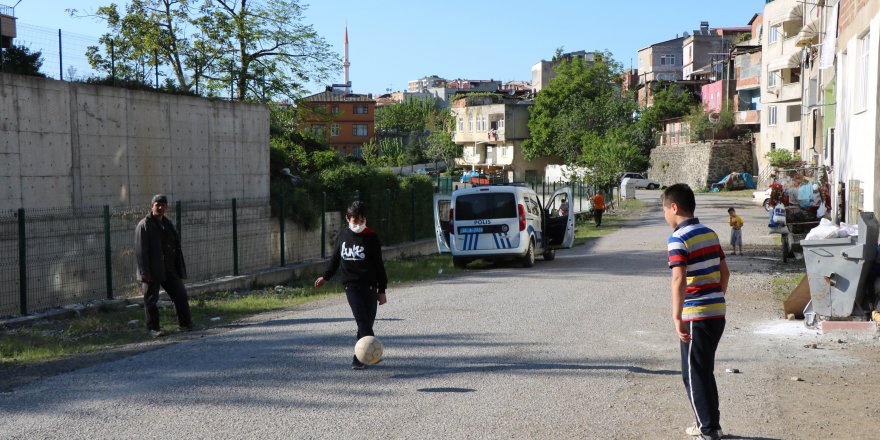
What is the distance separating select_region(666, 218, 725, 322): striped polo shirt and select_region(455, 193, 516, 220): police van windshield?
557 inches

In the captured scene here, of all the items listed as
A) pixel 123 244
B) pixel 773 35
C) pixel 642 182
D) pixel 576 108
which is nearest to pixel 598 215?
pixel 123 244

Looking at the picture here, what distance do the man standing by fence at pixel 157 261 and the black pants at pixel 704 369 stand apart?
7.62 m

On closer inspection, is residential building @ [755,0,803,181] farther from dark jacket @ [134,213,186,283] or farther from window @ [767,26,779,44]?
dark jacket @ [134,213,186,283]

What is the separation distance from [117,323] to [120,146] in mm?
6757

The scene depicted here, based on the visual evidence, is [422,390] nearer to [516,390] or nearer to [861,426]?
[516,390]

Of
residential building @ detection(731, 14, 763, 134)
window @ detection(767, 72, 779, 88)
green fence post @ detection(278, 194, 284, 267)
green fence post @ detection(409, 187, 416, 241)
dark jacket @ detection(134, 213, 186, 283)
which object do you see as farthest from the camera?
residential building @ detection(731, 14, 763, 134)

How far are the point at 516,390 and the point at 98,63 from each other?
1637cm

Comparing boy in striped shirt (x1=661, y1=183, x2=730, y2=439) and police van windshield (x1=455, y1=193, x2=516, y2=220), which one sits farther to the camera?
police van windshield (x1=455, y1=193, x2=516, y2=220)

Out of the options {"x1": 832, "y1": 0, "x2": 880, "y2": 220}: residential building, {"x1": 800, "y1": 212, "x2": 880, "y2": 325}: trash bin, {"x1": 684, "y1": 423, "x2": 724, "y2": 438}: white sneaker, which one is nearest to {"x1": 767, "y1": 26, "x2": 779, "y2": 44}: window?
{"x1": 832, "y1": 0, "x2": 880, "y2": 220}: residential building

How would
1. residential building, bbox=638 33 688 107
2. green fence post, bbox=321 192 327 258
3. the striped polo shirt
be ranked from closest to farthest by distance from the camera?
the striped polo shirt
green fence post, bbox=321 192 327 258
residential building, bbox=638 33 688 107

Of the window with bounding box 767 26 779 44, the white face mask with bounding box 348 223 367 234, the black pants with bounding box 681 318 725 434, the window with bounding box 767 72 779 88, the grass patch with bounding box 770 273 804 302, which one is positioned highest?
the window with bounding box 767 26 779 44

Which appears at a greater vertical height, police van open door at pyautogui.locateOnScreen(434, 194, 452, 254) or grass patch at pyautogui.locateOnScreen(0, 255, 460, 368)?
police van open door at pyautogui.locateOnScreen(434, 194, 452, 254)

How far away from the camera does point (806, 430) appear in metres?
6.50

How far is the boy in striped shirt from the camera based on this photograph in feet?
19.3
